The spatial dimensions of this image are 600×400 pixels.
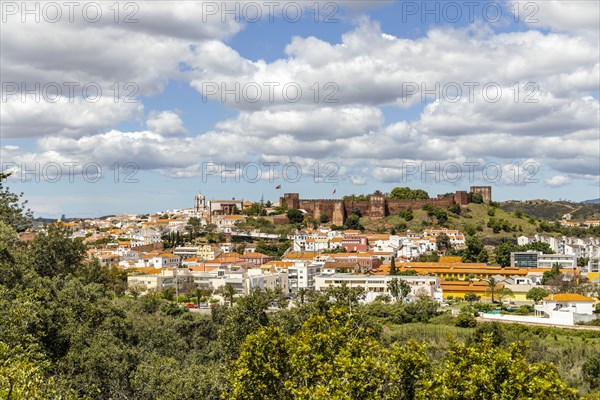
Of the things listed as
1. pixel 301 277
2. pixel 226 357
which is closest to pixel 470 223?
pixel 301 277

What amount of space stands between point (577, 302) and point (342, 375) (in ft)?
108

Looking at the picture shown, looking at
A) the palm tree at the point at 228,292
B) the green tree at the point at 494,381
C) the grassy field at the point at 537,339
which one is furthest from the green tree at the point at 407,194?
the green tree at the point at 494,381

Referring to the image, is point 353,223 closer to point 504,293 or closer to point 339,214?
point 339,214

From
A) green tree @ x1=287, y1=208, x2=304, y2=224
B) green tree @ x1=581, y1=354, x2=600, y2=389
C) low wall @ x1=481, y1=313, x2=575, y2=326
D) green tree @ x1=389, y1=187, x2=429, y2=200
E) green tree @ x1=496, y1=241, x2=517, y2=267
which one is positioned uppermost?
green tree @ x1=389, y1=187, x2=429, y2=200

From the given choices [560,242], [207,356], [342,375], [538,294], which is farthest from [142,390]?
[560,242]

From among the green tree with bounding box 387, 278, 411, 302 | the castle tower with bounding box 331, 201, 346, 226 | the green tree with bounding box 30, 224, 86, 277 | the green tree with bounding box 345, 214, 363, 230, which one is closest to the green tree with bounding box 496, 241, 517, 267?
the green tree with bounding box 387, 278, 411, 302

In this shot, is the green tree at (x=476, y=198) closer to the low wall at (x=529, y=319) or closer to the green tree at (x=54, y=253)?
the low wall at (x=529, y=319)

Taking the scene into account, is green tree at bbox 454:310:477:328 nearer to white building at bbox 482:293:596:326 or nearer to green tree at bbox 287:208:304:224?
white building at bbox 482:293:596:326

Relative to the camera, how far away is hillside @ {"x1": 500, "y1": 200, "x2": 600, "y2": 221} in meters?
134

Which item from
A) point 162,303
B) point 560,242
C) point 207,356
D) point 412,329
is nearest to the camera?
point 207,356

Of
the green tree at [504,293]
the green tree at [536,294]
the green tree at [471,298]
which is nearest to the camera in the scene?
the green tree at [536,294]

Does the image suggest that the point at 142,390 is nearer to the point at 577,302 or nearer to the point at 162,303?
the point at 162,303

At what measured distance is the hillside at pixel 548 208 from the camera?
133750 millimetres

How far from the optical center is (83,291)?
2136 cm
